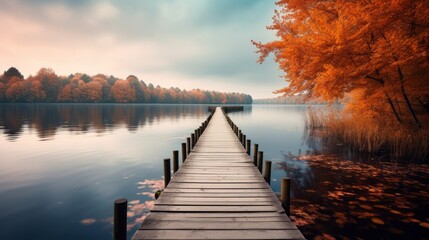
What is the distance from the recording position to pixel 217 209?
5.31 m

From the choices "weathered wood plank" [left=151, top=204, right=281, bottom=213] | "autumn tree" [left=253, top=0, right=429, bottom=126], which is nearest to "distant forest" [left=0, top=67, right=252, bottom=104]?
"autumn tree" [left=253, top=0, right=429, bottom=126]

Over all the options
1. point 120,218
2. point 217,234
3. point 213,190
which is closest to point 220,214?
point 217,234

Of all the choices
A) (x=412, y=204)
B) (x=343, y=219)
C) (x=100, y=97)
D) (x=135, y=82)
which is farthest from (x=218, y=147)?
(x=135, y=82)

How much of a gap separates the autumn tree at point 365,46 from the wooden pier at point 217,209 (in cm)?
541

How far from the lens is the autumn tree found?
826 cm

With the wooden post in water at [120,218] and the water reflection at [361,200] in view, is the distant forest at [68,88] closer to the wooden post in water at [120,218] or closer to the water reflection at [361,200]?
the water reflection at [361,200]

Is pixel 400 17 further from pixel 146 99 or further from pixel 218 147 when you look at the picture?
pixel 146 99

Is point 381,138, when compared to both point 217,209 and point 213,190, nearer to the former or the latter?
point 213,190

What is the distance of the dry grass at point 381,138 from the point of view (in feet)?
40.2

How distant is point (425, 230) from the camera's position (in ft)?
20.0

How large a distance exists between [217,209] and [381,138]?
Result: 43.3 feet

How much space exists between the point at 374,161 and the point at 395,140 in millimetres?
1793

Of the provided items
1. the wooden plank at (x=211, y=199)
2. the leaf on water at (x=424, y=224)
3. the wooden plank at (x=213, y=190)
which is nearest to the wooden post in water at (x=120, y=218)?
the wooden plank at (x=211, y=199)

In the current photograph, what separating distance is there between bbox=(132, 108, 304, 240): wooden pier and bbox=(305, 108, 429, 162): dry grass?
9719 millimetres
